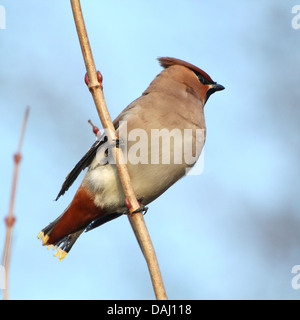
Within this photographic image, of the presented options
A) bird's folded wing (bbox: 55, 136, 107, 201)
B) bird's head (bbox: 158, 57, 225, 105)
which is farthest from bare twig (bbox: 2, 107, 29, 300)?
bird's head (bbox: 158, 57, 225, 105)

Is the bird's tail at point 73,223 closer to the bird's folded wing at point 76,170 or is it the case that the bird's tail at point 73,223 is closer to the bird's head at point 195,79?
the bird's folded wing at point 76,170

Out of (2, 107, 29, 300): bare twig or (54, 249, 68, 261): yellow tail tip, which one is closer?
(2, 107, 29, 300): bare twig

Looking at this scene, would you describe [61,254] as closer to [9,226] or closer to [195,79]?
[195,79]

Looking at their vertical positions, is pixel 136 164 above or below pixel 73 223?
above

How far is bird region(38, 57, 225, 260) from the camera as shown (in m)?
3.34

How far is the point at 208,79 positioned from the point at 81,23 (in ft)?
6.23

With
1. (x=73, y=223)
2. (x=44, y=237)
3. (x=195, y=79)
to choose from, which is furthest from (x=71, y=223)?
(x=195, y=79)

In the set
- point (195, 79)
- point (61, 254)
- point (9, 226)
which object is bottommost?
point (9, 226)

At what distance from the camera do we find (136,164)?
3.35 meters

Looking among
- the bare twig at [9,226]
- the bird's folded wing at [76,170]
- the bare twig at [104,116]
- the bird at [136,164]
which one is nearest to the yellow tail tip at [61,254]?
the bird at [136,164]

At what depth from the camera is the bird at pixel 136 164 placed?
11.0 ft

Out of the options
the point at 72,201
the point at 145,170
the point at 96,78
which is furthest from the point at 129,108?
the point at 96,78

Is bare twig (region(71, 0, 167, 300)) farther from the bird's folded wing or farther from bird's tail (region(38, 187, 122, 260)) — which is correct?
bird's tail (region(38, 187, 122, 260))
